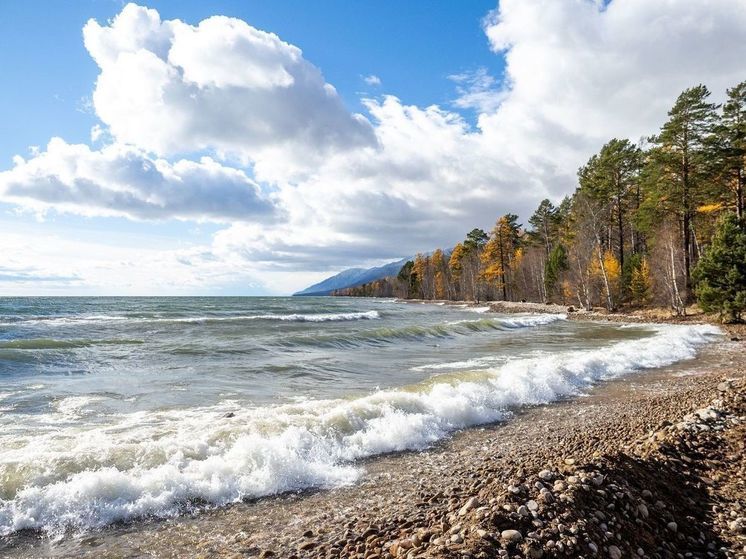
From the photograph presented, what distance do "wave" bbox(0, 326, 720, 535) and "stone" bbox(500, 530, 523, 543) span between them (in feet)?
9.98

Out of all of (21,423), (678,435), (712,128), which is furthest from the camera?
(712,128)

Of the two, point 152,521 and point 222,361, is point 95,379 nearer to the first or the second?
point 222,361

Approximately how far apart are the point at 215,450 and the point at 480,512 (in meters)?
4.54

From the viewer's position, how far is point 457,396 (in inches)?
389

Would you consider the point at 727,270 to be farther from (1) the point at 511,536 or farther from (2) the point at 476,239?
(2) the point at 476,239

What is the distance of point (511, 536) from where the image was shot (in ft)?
11.8

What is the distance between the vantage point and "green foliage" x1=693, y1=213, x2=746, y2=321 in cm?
2239

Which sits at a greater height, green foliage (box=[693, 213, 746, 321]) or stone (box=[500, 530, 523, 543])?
green foliage (box=[693, 213, 746, 321])

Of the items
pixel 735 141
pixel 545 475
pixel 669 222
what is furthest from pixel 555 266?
pixel 545 475

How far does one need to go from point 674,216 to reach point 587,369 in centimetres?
2938

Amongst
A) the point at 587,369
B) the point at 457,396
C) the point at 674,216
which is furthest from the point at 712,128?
the point at 457,396

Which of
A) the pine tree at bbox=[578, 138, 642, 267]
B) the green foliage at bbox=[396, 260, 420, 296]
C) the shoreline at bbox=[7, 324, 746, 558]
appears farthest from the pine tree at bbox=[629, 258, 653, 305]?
the green foliage at bbox=[396, 260, 420, 296]

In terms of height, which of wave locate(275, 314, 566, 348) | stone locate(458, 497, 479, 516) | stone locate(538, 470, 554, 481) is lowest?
wave locate(275, 314, 566, 348)

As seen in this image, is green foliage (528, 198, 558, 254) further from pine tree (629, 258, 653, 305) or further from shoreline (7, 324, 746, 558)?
shoreline (7, 324, 746, 558)
